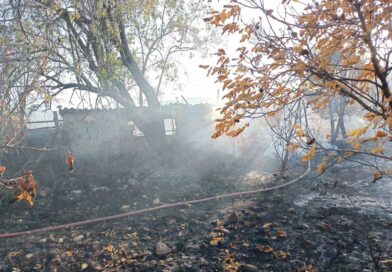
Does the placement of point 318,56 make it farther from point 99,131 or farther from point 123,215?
point 99,131

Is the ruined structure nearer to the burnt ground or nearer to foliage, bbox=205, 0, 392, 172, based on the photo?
the burnt ground

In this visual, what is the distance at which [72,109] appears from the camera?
11.7 meters

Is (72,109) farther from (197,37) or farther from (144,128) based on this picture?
(197,37)

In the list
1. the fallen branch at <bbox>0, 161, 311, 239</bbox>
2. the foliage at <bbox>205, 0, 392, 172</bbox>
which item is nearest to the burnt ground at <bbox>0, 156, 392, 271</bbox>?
the fallen branch at <bbox>0, 161, 311, 239</bbox>

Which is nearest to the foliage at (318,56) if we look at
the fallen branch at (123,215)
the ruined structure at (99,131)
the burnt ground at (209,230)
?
the burnt ground at (209,230)

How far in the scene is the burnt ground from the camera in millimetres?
4129

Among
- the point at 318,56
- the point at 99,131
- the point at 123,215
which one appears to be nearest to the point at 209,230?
the point at 123,215

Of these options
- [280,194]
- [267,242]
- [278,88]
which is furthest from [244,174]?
[278,88]

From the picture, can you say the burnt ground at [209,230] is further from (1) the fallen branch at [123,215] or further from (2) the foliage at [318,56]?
(2) the foliage at [318,56]

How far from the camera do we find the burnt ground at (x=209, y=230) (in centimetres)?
413

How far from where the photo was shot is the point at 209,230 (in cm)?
521

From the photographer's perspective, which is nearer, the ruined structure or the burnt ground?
the burnt ground

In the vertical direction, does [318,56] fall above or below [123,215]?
above

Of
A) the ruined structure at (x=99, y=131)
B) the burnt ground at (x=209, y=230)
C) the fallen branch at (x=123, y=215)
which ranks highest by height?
the ruined structure at (x=99, y=131)
